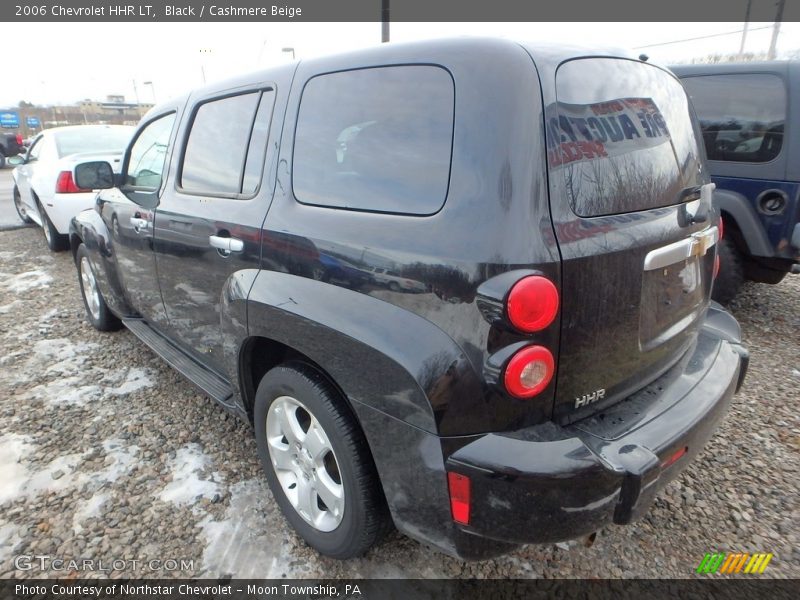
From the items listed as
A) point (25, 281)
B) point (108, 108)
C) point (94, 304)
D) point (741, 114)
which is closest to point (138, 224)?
point (94, 304)

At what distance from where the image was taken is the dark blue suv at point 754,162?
148 inches

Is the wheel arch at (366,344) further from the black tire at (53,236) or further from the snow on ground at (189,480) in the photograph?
the black tire at (53,236)

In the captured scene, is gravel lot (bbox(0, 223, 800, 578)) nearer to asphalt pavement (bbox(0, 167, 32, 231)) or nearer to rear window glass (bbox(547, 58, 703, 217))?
rear window glass (bbox(547, 58, 703, 217))

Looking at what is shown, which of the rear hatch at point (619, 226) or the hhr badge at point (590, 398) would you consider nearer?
the rear hatch at point (619, 226)

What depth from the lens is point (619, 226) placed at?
1.55m

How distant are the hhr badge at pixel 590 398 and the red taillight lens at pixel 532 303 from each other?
33 centimetres

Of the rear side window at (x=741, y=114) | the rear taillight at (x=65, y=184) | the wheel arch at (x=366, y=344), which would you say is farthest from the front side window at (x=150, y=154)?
the rear side window at (x=741, y=114)

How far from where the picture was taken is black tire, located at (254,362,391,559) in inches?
68.7

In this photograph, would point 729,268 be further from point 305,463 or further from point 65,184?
point 65,184

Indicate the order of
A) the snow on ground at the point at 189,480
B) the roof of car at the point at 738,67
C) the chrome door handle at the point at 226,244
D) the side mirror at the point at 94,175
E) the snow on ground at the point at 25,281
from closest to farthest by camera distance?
the chrome door handle at the point at 226,244
the snow on ground at the point at 189,480
the side mirror at the point at 94,175
the roof of car at the point at 738,67
the snow on ground at the point at 25,281

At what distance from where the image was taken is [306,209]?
6.15 feet

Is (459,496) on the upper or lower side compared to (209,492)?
upper

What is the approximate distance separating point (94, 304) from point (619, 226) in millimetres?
4339

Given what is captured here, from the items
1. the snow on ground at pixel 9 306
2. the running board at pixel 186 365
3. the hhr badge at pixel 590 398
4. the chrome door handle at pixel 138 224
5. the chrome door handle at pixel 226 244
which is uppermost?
the chrome door handle at pixel 226 244
